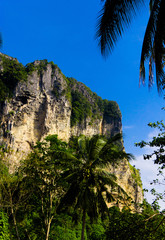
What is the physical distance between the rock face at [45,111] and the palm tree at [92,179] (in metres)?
29.4

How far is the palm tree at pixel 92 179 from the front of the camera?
359 inches

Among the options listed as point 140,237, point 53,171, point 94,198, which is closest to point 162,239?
point 140,237

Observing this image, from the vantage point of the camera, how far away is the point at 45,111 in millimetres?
48281

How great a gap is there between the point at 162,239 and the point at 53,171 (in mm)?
9221

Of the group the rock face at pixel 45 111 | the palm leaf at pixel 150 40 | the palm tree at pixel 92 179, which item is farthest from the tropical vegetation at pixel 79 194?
the rock face at pixel 45 111

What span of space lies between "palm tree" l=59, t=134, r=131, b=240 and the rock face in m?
29.4

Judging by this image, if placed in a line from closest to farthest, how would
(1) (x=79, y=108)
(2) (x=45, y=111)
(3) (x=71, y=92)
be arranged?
(2) (x=45, y=111) → (1) (x=79, y=108) → (3) (x=71, y=92)

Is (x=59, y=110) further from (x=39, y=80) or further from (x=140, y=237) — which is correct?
(x=140, y=237)

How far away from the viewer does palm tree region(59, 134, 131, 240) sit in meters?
9.12

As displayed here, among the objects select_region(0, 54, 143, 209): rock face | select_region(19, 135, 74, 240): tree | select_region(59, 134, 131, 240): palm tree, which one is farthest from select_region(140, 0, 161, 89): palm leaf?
select_region(0, 54, 143, 209): rock face

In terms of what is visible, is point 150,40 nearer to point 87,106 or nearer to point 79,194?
point 79,194

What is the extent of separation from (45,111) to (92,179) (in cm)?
4023

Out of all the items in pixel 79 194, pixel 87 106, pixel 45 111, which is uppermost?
pixel 87 106

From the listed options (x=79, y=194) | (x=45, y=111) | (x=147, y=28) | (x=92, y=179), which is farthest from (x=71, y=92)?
(x=147, y=28)
